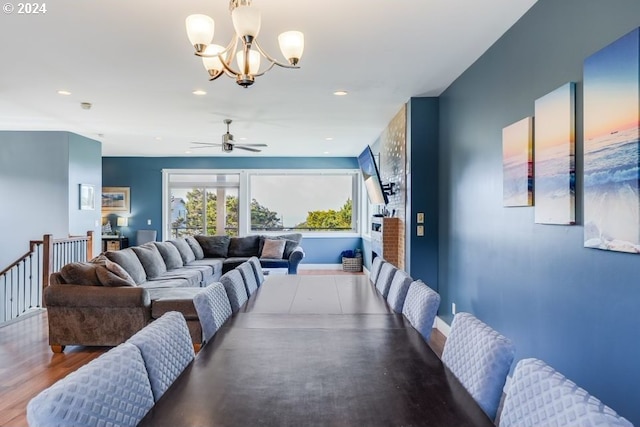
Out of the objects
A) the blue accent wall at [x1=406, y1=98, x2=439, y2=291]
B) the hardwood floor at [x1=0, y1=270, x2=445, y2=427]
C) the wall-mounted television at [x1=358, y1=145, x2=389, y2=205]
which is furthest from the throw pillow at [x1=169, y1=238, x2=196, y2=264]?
the blue accent wall at [x1=406, y1=98, x2=439, y2=291]

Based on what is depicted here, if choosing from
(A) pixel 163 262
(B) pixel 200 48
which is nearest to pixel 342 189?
(A) pixel 163 262

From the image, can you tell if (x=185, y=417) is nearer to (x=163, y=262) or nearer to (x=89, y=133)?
(x=163, y=262)

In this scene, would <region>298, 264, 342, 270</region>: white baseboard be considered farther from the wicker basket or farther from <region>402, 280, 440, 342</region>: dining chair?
<region>402, 280, 440, 342</region>: dining chair

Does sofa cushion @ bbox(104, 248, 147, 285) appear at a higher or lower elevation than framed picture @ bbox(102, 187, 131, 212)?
lower

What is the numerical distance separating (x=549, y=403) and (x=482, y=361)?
321 millimetres

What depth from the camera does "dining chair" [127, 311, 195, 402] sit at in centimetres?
124

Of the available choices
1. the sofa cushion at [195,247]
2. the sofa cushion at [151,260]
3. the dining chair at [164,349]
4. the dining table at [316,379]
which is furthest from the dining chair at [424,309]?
the sofa cushion at [195,247]

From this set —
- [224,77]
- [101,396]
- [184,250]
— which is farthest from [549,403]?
[184,250]

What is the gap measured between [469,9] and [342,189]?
270 inches

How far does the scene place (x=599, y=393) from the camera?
1869 millimetres

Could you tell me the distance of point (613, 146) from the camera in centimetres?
171

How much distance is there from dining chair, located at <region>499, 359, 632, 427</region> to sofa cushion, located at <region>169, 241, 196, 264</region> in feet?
19.9

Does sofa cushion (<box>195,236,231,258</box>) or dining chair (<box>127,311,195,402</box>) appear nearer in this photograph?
dining chair (<box>127,311,195,402</box>)

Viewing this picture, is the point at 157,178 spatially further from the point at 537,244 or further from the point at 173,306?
the point at 537,244
